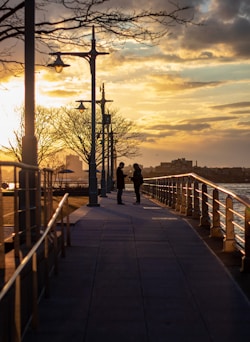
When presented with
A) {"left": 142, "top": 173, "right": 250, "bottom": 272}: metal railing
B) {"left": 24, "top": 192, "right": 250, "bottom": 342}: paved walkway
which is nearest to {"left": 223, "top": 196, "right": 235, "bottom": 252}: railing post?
{"left": 142, "top": 173, "right": 250, "bottom": 272}: metal railing

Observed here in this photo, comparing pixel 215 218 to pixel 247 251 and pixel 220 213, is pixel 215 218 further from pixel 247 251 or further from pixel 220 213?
pixel 247 251

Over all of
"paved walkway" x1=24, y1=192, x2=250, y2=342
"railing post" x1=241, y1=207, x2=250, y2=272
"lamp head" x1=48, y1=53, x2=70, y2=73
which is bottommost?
"paved walkway" x1=24, y1=192, x2=250, y2=342

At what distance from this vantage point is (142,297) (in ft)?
24.8

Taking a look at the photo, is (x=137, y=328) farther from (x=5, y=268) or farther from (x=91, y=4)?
(x=91, y=4)

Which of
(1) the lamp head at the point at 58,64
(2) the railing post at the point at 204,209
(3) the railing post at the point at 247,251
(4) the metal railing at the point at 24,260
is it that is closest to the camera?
(4) the metal railing at the point at 24,260

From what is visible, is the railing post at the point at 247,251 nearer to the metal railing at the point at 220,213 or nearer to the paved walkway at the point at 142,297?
the metal railing at the point at 220,213

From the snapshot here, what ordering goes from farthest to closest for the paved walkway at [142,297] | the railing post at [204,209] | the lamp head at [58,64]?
1. the lamp head at [58,64]
2. the railing post at [204,209]
3. the paved walkway at [142,297]

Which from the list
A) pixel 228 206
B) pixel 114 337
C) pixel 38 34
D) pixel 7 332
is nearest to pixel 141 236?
pixel 228 206

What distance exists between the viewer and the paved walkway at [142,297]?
612 centimetres

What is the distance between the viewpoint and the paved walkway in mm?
6121

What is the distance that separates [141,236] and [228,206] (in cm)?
285

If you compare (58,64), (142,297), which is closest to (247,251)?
(142,297)

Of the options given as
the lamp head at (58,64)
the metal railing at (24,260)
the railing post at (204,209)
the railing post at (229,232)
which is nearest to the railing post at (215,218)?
the railing post at (229,232)

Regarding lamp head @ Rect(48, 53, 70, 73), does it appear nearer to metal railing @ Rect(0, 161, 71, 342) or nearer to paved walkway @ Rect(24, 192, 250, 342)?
metal railing @ Rect(0, 161, 71, 342)
